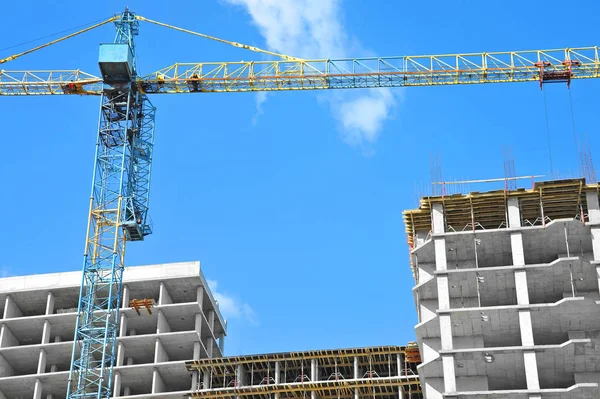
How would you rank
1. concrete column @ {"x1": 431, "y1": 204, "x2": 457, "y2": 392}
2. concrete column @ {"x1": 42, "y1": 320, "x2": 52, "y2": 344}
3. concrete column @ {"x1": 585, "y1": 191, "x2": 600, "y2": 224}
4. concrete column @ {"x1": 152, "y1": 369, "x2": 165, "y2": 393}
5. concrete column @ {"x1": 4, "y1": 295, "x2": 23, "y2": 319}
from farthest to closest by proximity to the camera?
concrete column @ {"x1": 4, "y1": 295, "x2": 23, "y2": 319} → concrete column @ {"x1": 42, "y1": 320, "x2": 52, "y2": 344} → concrete column @ {"x1": 152, "y1": 369, "x2": 165, "y2": 393} → concrete column @ {"x1": 585, "y1": 191, "x2": 600, "y2": 224} → concrete column @ {"x1": 431, "y1": 204, "x2": 457, "y2": 392}

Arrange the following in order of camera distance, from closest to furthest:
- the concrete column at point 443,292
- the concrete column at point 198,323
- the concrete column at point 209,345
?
1. the concrete column at point 443,292
2. the concrete column at point 198,323
3. the concrete column at point 209,345

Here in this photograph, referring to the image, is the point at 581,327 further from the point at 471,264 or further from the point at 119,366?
the point at 119,366

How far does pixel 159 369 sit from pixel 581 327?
1623 inches

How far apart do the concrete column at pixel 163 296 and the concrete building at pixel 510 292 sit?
96.6 ft

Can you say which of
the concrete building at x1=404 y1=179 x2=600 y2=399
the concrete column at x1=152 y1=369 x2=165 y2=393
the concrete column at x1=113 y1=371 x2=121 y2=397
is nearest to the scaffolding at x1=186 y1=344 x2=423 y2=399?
the concrete column at x1=152 y1=369 x2=165 y2=393

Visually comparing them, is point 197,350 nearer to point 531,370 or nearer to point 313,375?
point 313,375

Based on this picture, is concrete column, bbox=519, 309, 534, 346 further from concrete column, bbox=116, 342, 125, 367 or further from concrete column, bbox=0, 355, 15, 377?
concrete column, bbox=0, 355, 15, 377

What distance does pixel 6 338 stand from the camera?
393 ft

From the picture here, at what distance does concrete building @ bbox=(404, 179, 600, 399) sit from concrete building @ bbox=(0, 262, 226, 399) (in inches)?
1099

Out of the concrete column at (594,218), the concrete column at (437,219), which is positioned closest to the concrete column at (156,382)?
the concrete column at (437,219)

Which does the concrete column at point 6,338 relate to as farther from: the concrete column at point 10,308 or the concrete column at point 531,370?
the concrete column at point 531,370

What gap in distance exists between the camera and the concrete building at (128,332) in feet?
376

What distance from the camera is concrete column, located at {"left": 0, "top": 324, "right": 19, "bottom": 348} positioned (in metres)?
119

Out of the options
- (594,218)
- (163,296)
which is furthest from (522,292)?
(163,296)
